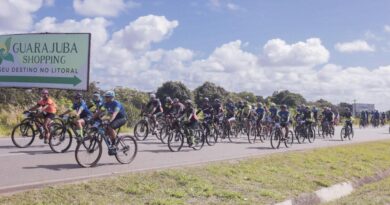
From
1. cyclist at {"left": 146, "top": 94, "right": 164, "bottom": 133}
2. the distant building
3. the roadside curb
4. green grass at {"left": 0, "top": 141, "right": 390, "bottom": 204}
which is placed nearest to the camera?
green grass at {"left": 0, "top": 141, "right": 390, "bottom": 204}

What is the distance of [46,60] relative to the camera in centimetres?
2819

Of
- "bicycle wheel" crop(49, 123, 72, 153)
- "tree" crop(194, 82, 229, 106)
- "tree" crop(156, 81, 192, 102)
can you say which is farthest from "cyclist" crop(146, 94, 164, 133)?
"tree" crop(194, 82, 229, 106)

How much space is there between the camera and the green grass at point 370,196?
1039 cm

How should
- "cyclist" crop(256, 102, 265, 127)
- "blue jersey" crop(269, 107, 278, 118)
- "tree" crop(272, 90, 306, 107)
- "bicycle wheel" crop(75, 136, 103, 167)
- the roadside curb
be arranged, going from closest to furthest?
the roadside curb, "bicycle wheel" crop(75, 136, 103, 167), "blue jersey" crop(269, 107, 278, 118), "cyclist" crop(256, 102, 265, 127), "tree" crop(272, 90, 306, 107)

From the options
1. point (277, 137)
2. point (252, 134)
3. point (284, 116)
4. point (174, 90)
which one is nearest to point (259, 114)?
point (252, 134)

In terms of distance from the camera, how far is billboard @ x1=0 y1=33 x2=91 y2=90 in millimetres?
27203

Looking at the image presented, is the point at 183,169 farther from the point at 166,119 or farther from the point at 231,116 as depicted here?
the point at 231,116

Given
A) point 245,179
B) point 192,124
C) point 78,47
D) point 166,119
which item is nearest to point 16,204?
point 245,179

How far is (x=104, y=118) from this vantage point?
1212 cm

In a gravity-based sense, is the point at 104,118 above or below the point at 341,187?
Result: above

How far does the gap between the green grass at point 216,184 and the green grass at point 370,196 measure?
29.0 inches

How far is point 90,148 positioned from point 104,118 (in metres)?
0.84

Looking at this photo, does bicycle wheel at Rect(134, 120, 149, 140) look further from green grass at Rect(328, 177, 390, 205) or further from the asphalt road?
green grass at Rect(328, 177, 390, 205)

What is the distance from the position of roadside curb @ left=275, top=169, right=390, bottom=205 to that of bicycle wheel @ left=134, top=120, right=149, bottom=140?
8800 millimetres
